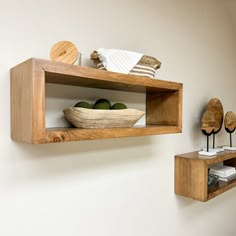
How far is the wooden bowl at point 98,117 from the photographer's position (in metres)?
0.84

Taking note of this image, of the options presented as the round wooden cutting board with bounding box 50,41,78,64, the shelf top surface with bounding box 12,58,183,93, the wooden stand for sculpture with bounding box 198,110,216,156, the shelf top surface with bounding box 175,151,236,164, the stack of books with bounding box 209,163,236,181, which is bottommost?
the stack of books with bounding box 209,163,236,181

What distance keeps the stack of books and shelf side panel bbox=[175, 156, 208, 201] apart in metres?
0.37

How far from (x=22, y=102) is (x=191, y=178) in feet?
3.61

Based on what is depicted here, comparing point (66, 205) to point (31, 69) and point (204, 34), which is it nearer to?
point (31, 69)

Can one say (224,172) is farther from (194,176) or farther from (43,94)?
(43,94)

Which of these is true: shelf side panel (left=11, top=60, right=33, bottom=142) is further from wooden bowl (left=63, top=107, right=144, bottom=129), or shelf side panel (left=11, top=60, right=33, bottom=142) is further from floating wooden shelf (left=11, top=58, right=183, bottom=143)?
wooden bowl (left=63, top=107, right=144, bottom=129)

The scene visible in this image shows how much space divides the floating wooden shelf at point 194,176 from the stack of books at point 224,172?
5.3 inches

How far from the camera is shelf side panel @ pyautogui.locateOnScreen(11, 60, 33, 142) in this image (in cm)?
72

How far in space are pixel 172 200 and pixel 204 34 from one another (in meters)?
1.24

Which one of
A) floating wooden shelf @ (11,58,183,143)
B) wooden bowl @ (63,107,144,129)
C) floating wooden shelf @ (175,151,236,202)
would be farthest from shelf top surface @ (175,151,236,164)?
wooden bowl @ (63,107,144,129)

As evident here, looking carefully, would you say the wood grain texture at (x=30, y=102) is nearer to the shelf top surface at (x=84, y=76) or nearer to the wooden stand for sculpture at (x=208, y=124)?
the shelf top surface at (x=84, y=76)

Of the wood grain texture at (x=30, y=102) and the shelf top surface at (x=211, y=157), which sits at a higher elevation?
the wood grain texture at (x=30, y=102)

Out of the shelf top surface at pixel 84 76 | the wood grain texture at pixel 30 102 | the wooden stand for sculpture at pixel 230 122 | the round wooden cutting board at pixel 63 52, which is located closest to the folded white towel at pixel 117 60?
the shelf top surface at pixel 84 76

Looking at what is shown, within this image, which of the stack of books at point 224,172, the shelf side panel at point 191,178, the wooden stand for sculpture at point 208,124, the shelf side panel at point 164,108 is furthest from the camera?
the stack of books at point 224,172
